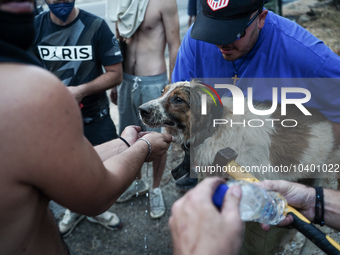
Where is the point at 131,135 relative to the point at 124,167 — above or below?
below

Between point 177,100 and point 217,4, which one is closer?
point 217,4

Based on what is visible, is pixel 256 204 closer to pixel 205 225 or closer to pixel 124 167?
pixel 205 225

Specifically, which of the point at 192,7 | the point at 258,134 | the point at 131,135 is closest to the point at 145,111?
the point at 131,135

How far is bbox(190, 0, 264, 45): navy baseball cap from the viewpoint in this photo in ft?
7.07

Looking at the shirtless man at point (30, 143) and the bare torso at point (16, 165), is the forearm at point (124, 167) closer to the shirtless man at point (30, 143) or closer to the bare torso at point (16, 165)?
the shirtless man at point (30, 143)

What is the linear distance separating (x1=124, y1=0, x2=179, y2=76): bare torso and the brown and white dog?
4.28 ft

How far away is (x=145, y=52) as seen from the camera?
3938mm

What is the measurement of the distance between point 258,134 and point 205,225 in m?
1.80

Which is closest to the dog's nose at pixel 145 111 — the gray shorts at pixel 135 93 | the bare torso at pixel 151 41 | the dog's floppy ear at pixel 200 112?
the dog's floppy ear at pixel 200 112

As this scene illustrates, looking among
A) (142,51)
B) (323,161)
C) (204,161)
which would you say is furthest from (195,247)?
(142,51)

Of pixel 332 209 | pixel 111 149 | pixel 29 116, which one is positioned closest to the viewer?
pixel 29 116

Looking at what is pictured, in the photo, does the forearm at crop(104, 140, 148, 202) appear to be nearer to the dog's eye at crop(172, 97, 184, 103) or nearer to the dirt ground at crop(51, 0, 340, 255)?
the dog's eye at crop(172, 97, 184, 103)

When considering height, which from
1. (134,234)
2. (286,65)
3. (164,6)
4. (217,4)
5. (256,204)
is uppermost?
(217,4)

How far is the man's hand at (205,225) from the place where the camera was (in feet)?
3.26
